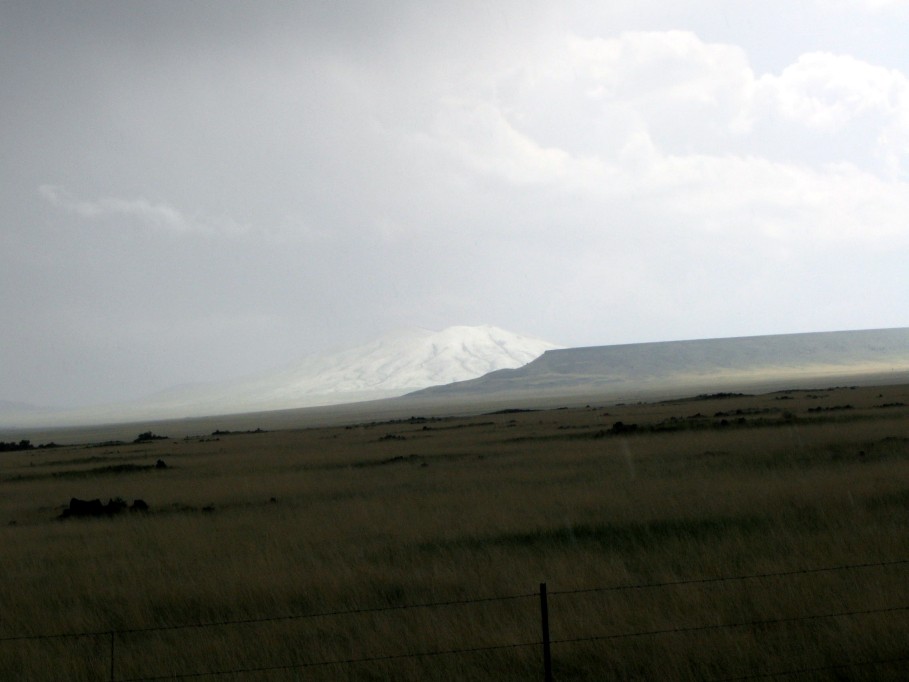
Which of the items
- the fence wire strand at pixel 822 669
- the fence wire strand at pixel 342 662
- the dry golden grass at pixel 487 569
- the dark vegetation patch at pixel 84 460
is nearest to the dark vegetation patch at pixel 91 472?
the dark vegetation patch at pixel 84 460

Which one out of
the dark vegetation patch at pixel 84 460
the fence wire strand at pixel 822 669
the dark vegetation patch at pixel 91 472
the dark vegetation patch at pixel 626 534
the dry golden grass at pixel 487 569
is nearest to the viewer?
the fence wire strand at pixel 822 669

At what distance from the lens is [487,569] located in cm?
1299

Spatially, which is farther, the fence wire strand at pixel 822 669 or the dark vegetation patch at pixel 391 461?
the dark vegetation patch at pixel 391 461

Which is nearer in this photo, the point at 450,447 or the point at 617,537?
the point at 617,537

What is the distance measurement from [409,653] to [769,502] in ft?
33.1

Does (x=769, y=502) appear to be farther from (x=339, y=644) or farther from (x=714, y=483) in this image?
(x=339, y=644)

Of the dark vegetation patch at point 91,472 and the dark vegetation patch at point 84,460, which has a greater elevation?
the dark vegetation patch at point 84,460

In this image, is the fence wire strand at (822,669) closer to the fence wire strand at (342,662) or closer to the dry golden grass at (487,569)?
the dry golden grass at (487,569)

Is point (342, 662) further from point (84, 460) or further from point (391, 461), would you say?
point (84, 460)

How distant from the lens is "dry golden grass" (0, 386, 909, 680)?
9.20 m

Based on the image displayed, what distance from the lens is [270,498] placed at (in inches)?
947

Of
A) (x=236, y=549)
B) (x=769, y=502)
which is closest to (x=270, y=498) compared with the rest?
(x=236, y=549)

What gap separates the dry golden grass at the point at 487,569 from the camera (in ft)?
A: 30.2

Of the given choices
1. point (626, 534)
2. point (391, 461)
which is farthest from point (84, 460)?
point (626, 534)
